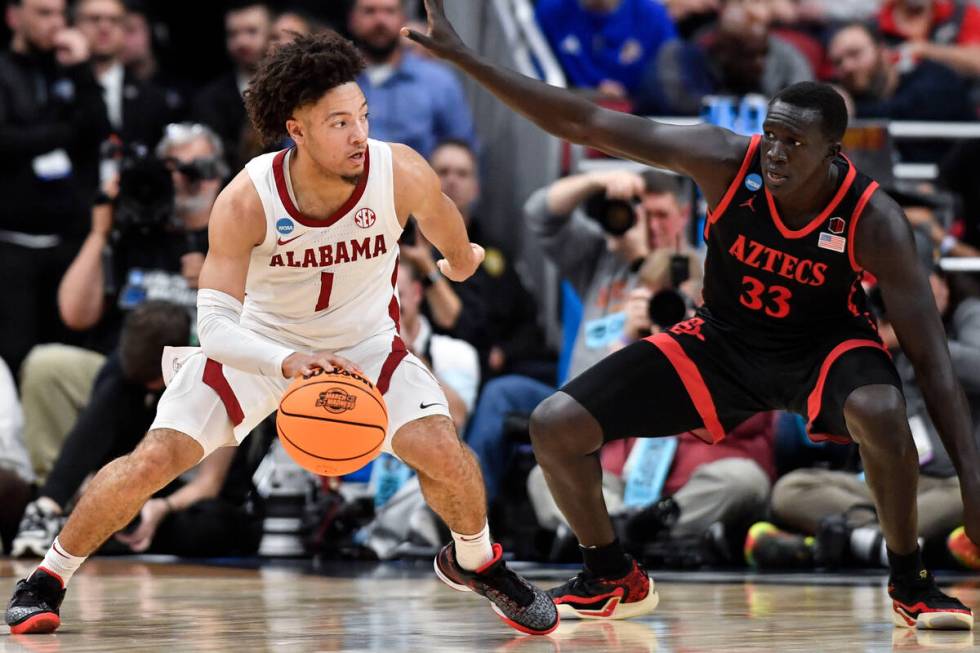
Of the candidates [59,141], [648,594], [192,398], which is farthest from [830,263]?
[59,141]

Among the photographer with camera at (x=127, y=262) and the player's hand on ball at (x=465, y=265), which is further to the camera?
the photographer with camera at (x=127, y=262)

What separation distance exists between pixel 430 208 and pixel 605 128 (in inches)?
25.8

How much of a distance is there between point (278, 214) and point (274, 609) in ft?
4.83

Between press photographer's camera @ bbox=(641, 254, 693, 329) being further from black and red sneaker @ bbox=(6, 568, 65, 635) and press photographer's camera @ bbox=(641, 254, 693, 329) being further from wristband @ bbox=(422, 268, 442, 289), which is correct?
black and red sneaker @ bbox=(6, 568, 65, 635)

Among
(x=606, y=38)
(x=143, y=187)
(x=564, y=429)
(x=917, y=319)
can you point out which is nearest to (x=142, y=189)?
(x=143, y=187)

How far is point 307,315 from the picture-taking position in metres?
5.01

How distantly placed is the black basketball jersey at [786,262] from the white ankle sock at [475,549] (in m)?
1.10

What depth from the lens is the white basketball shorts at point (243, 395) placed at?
480 cm

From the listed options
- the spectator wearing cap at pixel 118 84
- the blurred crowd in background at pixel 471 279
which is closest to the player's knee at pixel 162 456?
the blurred crowd in background at pixel 471 279

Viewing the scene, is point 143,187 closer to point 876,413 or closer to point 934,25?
point 876,413

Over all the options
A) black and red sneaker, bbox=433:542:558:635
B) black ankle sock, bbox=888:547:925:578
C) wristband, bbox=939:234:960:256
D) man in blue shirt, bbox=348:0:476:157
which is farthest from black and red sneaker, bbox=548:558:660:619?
man in blue shirt, bbox=348:0:476:157

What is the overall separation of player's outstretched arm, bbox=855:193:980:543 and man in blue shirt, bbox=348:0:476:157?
469cm

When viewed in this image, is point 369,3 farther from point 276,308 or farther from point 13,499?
point 276,308

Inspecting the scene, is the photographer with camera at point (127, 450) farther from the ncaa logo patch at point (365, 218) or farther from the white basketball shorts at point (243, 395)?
the ncaa logo patch at point (365, 218)
